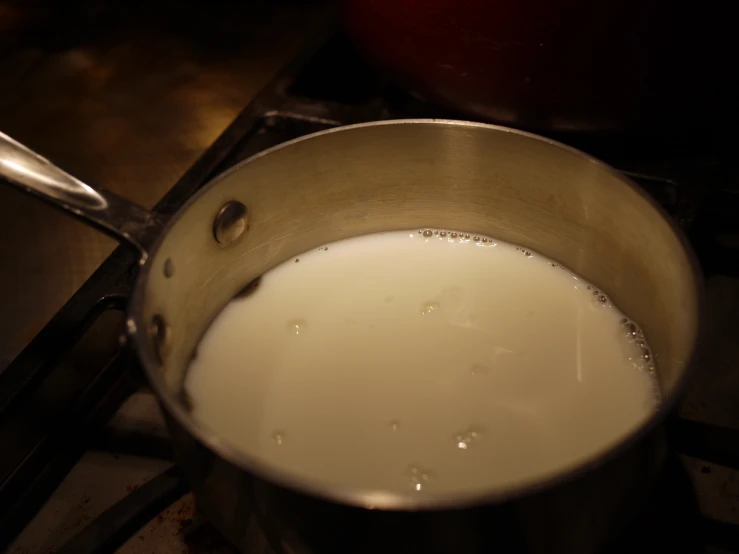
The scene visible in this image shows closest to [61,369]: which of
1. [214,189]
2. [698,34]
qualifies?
[214,189]

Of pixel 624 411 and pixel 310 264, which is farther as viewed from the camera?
pixel 310 264

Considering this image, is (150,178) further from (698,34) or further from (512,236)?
(698,34)

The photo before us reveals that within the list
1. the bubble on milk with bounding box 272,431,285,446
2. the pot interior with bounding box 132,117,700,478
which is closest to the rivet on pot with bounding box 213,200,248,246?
the pot interior with bounding box 132,117,700,478

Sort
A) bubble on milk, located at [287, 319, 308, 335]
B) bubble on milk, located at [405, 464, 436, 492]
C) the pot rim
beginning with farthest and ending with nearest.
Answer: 1. bubble on milk, located at [287, 319, 308, 335]
2. bubble on milk, located at [405, 464, 436, 492]
3. the pot rim

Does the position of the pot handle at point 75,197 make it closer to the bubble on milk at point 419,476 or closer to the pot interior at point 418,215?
the pot interior at point 418,215

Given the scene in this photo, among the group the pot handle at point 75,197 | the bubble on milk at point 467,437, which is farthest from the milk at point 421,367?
the pot handle at point 75,197

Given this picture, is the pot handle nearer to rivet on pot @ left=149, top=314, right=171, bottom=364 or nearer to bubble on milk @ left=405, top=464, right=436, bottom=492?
rivet on pot @ left=149, top=314, right=171, bottom=364

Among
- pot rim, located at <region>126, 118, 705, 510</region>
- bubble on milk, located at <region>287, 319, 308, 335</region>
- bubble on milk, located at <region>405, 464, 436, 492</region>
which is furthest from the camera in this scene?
bubble on milk, located at <region>287, 319, 308, 335</region>
